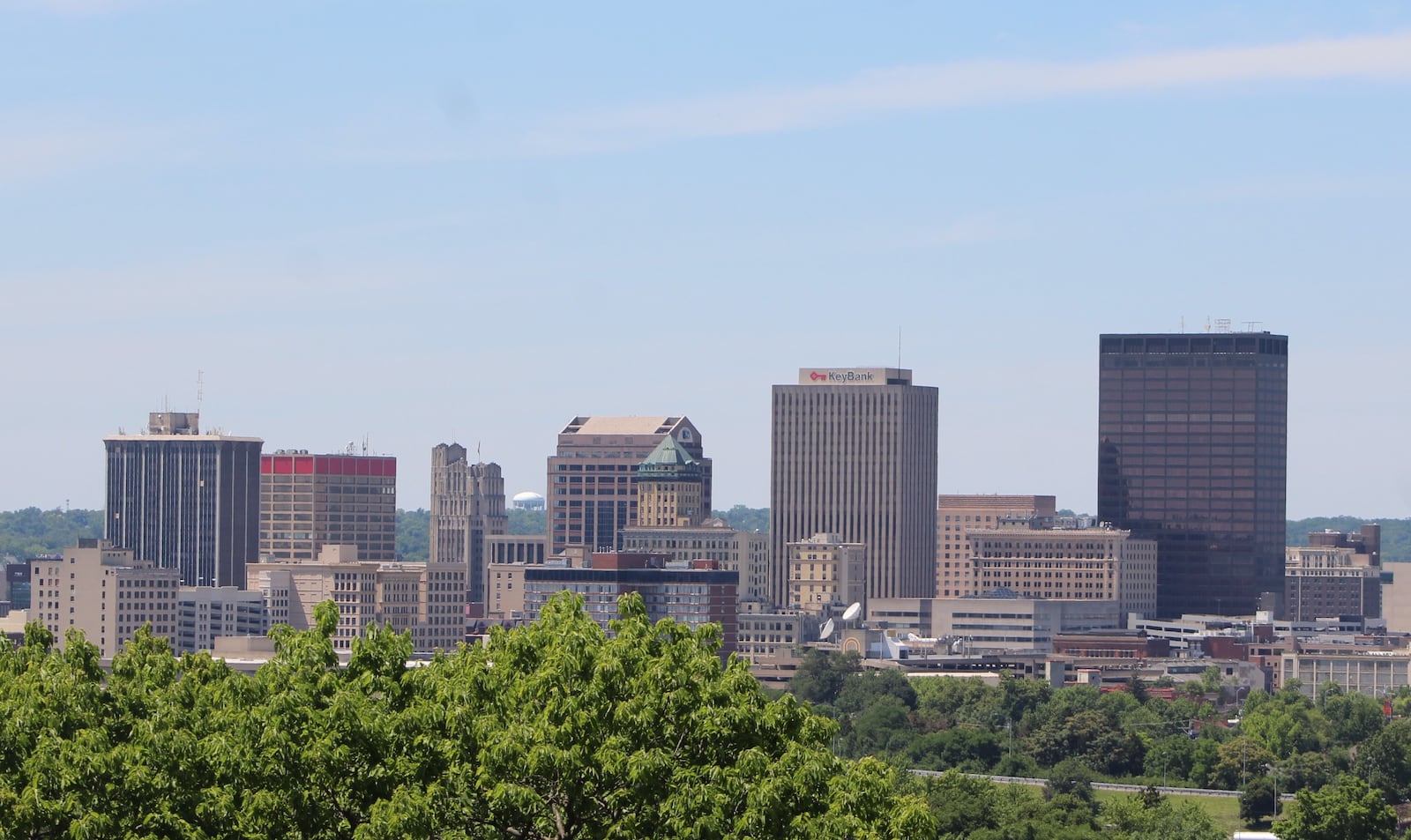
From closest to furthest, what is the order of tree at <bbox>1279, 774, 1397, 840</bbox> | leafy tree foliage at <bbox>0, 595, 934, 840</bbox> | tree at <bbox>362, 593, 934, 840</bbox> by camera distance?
tree at <bbox>362, 593, 934, 840</bbox>
leafy tree foliage at <bbox>0, 595, 934, 840</bbox>
tree at <bbox>1279, 774, 1397, 840</bbox>

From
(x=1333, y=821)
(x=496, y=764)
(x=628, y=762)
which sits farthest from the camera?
(x=1333, y=821)

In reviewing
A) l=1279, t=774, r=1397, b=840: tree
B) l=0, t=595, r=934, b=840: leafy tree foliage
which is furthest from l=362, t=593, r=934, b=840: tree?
l=1279, t=774, r=1397, b=840: tree

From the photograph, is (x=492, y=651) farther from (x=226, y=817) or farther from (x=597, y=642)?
(x=226, y=817)

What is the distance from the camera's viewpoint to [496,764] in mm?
71750

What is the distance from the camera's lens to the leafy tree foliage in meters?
71.9

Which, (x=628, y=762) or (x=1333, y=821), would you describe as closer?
(x=628, y=762)

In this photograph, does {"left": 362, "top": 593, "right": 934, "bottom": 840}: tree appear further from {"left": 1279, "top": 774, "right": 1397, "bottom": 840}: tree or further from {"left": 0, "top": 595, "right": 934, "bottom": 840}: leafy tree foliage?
{"left": 1279, "top": 774, "right": 1397, "bottom": 840}: tree

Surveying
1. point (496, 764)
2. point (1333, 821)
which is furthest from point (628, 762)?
point (1333, 821)

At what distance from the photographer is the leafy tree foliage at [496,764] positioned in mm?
71938

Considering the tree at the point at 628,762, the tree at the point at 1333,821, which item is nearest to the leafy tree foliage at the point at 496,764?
the tree at the point at 628,762

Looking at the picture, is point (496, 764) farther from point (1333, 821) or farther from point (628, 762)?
point (1333, 821)

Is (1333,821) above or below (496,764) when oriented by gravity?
below

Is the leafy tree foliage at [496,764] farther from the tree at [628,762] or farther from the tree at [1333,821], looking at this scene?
the tree at [1333,821]

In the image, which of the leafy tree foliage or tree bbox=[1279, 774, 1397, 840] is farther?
tree bbox=[1279, 774, 1397, 840]
